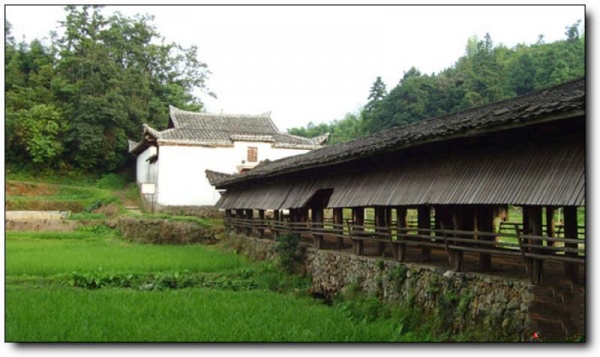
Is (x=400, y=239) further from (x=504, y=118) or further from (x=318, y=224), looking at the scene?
(x=504, y=118)

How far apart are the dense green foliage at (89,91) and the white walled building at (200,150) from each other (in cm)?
238

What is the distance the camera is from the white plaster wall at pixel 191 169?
2500 cm

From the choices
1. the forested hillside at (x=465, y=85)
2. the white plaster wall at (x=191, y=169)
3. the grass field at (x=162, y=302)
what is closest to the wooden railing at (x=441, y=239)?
the grass field at (x=162, y=302)

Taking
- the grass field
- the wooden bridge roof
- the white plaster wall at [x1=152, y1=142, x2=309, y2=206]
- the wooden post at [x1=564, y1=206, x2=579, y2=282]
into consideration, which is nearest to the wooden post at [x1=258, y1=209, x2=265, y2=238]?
the grass field

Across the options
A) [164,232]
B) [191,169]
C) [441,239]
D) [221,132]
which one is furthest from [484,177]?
[221,132]

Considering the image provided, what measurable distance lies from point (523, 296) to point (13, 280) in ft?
34.2

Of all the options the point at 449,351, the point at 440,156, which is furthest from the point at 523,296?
the point at 440,156

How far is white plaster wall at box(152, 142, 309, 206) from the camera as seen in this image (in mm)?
25000

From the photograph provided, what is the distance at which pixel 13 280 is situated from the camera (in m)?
11.9

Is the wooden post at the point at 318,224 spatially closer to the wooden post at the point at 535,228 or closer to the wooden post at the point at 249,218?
the wooden post at the point at 249,218

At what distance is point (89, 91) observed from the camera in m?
27.4

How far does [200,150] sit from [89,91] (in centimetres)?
681

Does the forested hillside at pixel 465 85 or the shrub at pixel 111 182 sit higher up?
the forested hillside at pixel 465 85

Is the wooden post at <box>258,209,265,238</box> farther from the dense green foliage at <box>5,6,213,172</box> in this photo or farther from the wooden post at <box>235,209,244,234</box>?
the dense green foliage at <box>5,6,213,172</box>
